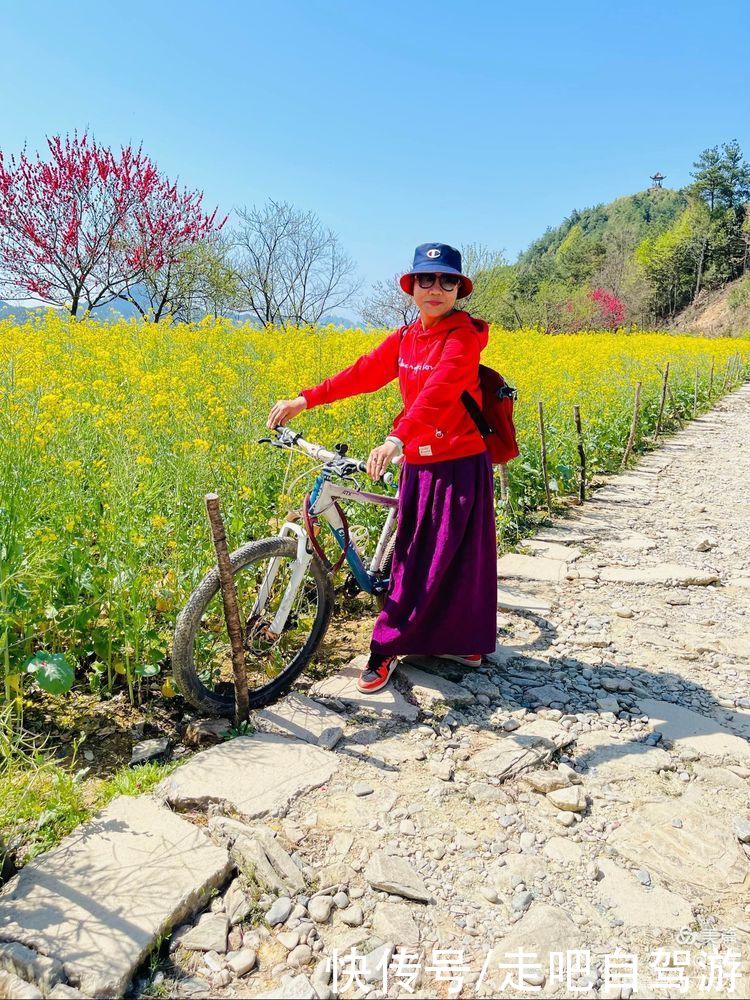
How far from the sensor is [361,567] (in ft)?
9.73

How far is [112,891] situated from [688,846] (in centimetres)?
164

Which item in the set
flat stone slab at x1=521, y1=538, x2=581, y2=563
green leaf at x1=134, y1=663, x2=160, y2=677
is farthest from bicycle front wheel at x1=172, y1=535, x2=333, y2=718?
flat stone slab at x1=521, y1=538, x2=581, y2=563

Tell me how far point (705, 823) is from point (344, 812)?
1149mm

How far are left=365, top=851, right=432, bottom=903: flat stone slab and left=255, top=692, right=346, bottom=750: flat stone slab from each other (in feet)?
1.89

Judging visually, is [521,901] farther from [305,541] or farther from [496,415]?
[496,415]

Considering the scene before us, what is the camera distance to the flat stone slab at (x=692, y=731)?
8.43 ft


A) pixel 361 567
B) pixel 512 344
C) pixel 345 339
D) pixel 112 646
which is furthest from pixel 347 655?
pixel 512 344

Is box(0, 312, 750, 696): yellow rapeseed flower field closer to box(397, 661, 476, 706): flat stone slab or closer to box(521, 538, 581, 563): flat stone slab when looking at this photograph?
box(521, 538, 581, 563): flat stone slab

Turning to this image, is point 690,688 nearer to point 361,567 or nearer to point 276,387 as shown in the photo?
point 361,567

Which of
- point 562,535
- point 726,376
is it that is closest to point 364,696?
point 562,535

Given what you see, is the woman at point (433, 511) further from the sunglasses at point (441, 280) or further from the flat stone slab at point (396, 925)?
the flat stone slab at point (396, 925)

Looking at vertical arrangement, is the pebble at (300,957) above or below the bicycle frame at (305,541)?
below

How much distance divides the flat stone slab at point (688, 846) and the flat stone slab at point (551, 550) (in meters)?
2.49

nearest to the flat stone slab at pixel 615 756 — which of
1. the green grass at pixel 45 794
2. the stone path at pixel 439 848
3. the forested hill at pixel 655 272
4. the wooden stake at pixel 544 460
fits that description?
the stone path at pixel 439 848
